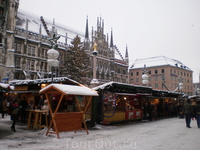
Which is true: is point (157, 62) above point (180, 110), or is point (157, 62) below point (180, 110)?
above

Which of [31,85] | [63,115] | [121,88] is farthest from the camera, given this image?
[121,88]

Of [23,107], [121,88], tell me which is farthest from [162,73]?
[23,107]

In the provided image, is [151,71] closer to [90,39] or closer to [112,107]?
[90,39]

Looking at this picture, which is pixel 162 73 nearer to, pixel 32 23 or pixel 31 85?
pixel 32 23

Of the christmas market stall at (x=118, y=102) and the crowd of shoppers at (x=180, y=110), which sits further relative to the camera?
the christmas market stall at (x=118, y=102)

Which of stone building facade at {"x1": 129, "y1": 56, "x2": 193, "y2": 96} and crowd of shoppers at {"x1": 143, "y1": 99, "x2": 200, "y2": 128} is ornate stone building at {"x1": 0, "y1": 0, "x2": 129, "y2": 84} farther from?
crowd of shoppers at {"x1": 143, "y1": 99, "x2": 200, "y2": 128}

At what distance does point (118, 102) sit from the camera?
17.6 meters

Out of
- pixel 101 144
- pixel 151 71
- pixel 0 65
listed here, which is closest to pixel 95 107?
pixel 101 144

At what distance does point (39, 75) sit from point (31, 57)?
13.7 feet

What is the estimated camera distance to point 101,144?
8.38 metres

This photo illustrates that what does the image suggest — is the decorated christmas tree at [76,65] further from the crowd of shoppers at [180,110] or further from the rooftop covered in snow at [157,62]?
the rooftop covered in snow at [157,62]

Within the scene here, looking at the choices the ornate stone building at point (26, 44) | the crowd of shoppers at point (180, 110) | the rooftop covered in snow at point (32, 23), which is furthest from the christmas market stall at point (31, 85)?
the rooftop covered in snow at point (32, 23)

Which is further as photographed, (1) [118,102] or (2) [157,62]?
(2) [157,62]

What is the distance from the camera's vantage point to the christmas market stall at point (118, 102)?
49.1 ft
